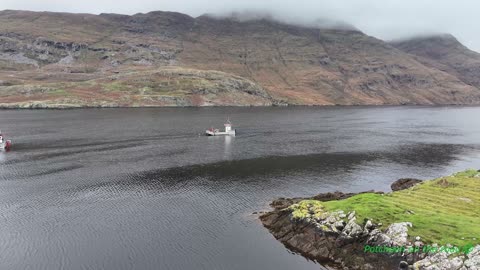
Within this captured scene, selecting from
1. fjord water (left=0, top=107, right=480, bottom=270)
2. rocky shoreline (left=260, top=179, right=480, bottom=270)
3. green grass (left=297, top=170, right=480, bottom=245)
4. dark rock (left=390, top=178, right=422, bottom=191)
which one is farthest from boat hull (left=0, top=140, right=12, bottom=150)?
dark rock (left=390, top=178, right=422, bottom=191)

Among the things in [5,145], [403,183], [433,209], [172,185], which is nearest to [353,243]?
[433,209]

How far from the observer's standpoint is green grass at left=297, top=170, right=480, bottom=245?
156ft

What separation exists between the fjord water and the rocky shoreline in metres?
2.71

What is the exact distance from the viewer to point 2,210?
233 feet

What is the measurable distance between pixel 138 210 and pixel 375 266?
1598 inches

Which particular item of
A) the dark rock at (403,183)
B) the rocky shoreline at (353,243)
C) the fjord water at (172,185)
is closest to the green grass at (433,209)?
the rocky shoreline at (353,243)

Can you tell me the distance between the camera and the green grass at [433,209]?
47.5 metres

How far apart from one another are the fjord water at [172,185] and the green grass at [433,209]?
1138 cm

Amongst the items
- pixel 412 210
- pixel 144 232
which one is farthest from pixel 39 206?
pixel 412 210

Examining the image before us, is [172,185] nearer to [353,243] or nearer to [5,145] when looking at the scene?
[353,243]

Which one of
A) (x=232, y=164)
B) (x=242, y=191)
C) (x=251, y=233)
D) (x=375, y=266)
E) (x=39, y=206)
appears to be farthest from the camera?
(x=232, y=164)

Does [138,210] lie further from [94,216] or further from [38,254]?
[38,254]

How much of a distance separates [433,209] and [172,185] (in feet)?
169

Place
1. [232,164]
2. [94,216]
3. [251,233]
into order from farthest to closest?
[232,164] < [94,216] < [251,233]
